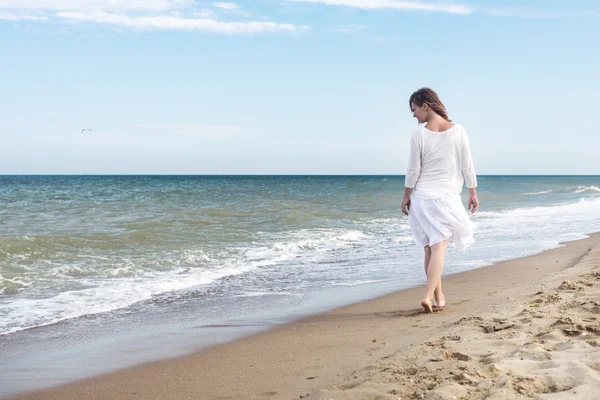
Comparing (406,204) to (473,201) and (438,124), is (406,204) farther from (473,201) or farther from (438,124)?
(438,124)

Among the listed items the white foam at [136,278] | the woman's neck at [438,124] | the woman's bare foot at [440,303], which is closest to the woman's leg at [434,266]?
the woman's bare foot at [440,303]

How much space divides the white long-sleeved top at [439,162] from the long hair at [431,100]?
6.3 inches

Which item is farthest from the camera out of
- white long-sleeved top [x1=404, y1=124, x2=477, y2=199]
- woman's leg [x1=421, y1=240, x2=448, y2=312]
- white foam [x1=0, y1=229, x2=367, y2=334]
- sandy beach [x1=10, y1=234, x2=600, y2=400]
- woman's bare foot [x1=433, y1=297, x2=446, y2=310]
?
white foam [x1=0, y1=229, x2=367, y2=334]

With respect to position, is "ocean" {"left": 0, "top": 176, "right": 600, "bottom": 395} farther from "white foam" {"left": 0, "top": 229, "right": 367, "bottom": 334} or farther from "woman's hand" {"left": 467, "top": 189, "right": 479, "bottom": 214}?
"woman's hand" {"left": 467, "top": 189, "right": 479, "bottom": 214}

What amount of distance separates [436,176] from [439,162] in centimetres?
12

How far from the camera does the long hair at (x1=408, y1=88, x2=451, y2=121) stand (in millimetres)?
4848

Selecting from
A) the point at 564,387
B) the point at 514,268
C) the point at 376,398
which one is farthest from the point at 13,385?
the point at 514,268

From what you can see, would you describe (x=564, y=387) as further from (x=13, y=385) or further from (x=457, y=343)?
(x=13, y=385)

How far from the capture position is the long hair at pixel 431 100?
4.85m

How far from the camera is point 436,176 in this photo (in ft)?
16.1

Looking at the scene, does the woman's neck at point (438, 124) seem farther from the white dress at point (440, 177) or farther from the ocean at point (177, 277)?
the ocean at point (177, 277)

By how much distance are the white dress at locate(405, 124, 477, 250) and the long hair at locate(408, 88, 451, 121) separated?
16 cm

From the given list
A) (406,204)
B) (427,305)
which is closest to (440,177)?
(406,204)

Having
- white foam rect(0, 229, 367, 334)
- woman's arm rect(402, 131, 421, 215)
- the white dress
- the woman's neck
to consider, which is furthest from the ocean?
the woman's neck
